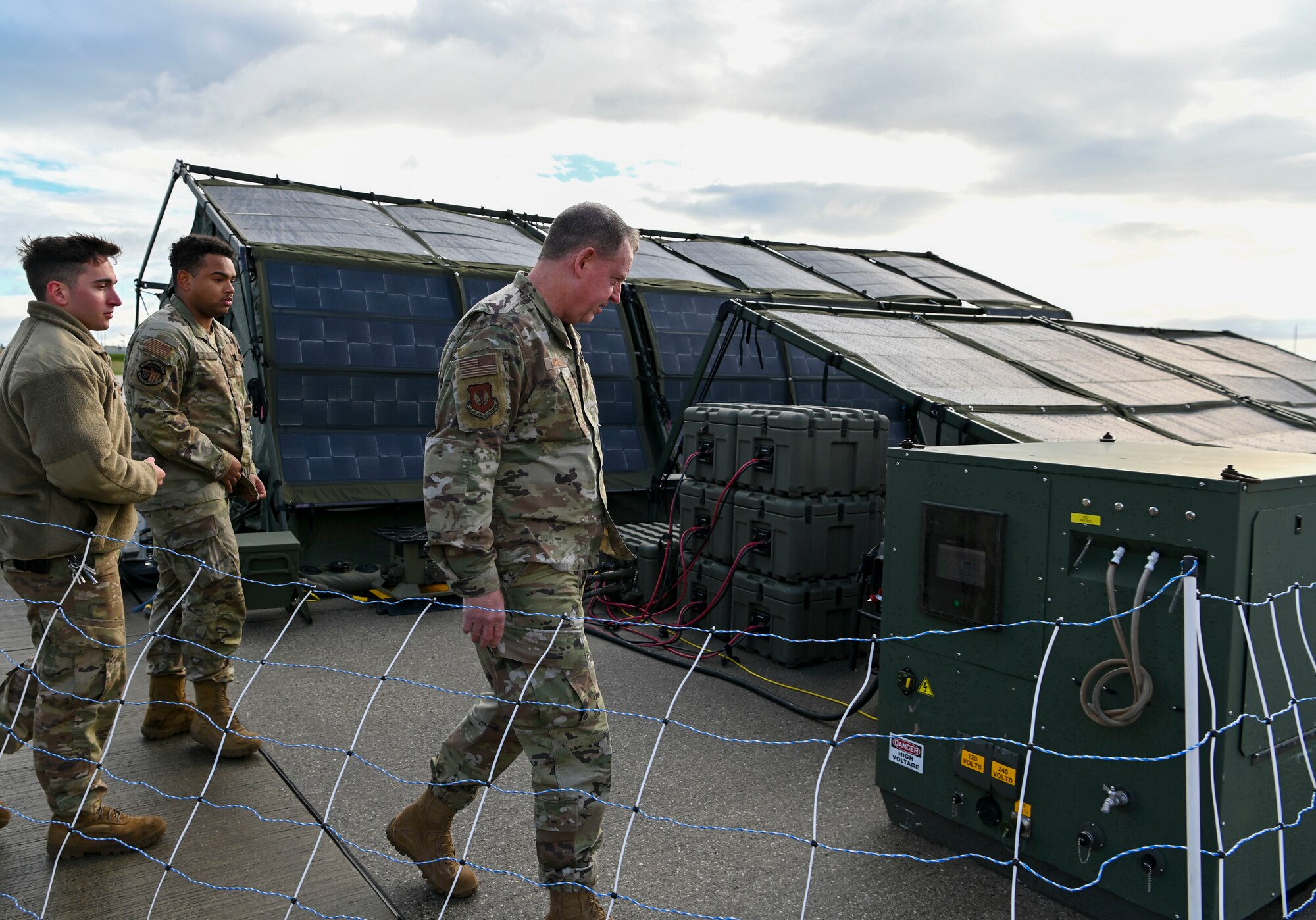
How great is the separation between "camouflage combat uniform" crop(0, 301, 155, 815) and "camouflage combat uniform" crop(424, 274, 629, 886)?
1.31 m

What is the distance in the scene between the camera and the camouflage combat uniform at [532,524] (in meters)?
2.38

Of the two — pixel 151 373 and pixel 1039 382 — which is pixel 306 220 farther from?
pixel 1039 382

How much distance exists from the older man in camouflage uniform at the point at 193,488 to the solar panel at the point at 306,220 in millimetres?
4089

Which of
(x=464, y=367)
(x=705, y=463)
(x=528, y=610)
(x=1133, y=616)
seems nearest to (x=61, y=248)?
(x=464, y=367)

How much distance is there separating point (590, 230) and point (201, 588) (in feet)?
8.13

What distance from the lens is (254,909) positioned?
2830 millimetres

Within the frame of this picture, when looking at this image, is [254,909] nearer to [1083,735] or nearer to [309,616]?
[1083,735]

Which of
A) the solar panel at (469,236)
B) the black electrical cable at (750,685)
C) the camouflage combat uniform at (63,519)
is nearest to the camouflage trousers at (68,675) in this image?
the camouflage combat uniform at (63,519)

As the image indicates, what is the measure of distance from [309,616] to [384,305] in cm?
294

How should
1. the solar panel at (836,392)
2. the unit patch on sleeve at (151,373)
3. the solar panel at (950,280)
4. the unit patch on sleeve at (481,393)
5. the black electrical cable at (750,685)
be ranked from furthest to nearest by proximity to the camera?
the solar panel at (950,280)
the solar panel at (836,392)
the black electrical cable at (750,685)
the unit patch on sleeve at (151,373)
the unit patch on sleeve at (481,393)

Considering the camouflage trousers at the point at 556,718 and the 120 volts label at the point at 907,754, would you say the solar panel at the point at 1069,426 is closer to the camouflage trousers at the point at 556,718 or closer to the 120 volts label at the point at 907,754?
the 120 volts label at the point at 907,754

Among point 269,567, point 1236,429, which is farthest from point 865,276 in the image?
point 269,567

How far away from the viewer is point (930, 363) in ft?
21.4

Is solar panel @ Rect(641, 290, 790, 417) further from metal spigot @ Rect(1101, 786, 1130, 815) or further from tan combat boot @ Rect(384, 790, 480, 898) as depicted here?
metal spigot @ Rect(1101, 786, 1130, 815)
